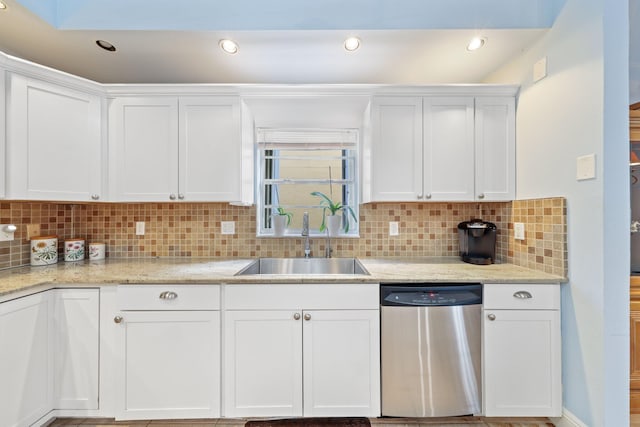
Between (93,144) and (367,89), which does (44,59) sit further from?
(367,89)

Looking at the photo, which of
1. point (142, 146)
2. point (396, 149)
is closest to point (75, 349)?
point (142, 146)

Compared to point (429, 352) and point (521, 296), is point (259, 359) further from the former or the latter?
point (521, 296)

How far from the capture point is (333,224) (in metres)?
2.40

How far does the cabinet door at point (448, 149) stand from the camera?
206 cm

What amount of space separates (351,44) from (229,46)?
76 cm

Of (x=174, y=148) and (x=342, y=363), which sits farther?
(x=174, y=148)

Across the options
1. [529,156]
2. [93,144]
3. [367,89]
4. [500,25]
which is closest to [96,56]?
[93,144]

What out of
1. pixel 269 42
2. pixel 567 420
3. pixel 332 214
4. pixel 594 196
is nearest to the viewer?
pixel 594 196

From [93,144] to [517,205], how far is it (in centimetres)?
281

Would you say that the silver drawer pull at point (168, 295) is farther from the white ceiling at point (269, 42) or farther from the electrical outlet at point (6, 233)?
the white ceiling at point (269, 42)

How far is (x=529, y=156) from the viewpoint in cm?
195

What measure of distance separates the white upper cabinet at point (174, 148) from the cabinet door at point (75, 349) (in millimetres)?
696

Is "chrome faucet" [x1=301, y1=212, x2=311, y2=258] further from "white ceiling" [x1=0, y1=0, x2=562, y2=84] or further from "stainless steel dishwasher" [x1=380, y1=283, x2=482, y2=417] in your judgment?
"white ceiling" [x1=0, y1=0, x2=562, y2=84]

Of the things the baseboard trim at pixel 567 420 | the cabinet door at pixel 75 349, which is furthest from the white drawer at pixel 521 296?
the cabinet door at pixel 75 349
